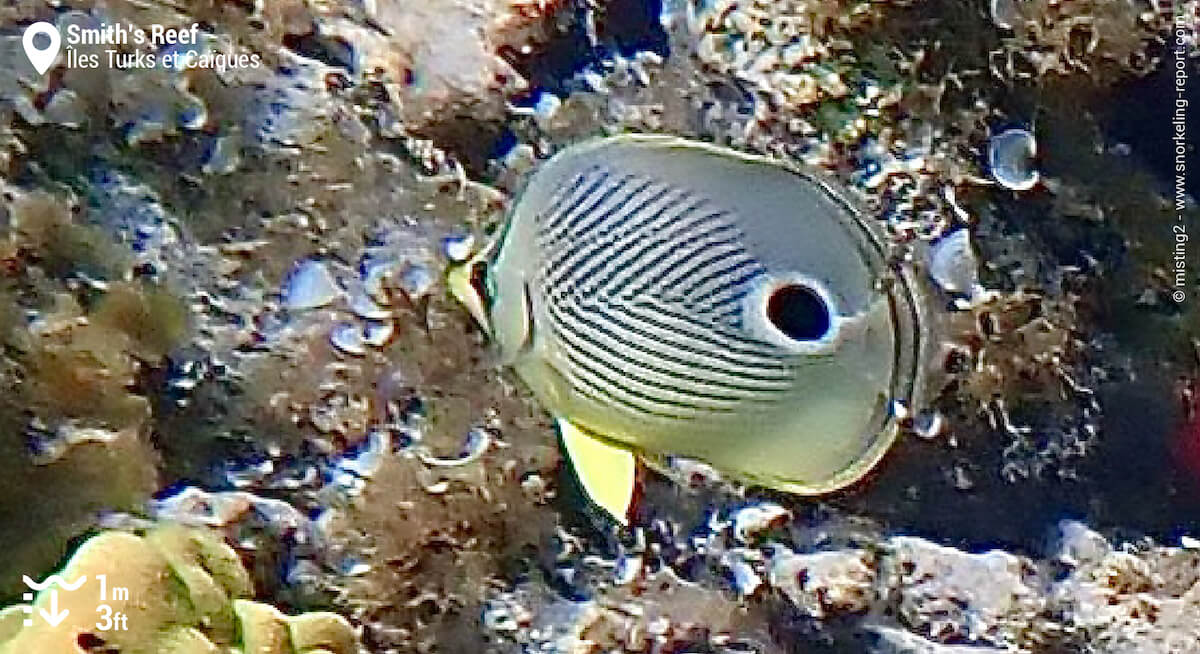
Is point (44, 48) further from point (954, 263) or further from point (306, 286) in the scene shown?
point (954, 263)

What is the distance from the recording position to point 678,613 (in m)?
1.25

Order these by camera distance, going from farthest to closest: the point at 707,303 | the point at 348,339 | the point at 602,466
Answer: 1. the point at 348,339
2. the point at 602,466
3. the point at 707,303

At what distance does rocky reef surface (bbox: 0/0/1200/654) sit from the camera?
1.21 m

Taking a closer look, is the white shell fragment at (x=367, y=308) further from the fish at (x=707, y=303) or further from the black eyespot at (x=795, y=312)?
the black eyespot at (x=795, y=312)

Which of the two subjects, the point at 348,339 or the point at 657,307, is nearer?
the point at 657,307

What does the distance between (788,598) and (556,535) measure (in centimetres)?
23

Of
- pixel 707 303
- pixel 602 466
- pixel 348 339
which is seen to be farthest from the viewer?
pixel 348 339

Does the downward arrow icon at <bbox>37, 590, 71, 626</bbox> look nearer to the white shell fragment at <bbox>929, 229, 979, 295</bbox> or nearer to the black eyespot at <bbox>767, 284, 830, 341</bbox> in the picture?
the black eyespot at <bbox>767, 284, 830, 341</bbox>

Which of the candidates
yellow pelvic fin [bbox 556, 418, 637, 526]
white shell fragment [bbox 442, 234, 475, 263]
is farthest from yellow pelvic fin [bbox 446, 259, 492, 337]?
white shell fragment [bbox 442, 234, 475, 263]

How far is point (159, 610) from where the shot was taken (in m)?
1.06

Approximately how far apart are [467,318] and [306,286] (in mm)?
150

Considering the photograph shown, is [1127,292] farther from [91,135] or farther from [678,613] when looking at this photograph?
[91,135]

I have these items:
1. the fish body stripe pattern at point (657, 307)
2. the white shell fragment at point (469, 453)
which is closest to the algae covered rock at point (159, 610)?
the white shell fragment at point (469, 453)

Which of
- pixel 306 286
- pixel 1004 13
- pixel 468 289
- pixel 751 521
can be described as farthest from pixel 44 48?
pixel 1004 13
